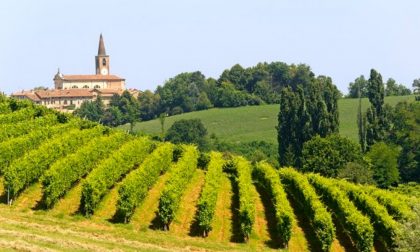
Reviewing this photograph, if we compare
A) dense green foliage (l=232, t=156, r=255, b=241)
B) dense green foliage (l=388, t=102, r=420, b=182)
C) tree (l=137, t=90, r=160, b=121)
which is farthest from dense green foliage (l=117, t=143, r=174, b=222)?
tree (l=137, t=90, r=160, b=121)

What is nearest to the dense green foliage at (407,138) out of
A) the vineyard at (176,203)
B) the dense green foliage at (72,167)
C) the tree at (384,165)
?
the tree at (384,165)

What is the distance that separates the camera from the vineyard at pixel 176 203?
3875cm

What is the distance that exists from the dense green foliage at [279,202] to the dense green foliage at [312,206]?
4.47ft

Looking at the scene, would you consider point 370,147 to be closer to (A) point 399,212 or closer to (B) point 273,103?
(A) point 399,212

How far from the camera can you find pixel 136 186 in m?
41.6

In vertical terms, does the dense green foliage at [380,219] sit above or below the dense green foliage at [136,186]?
below

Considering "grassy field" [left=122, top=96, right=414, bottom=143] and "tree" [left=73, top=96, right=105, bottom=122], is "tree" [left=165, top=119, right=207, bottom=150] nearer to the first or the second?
"grassy field" [left=122, top=96, right=414, bottom=143]

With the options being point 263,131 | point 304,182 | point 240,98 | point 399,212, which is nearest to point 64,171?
point 304,182

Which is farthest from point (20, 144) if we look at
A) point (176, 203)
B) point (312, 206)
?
point (312, 206)

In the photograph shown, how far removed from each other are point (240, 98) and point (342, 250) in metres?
136

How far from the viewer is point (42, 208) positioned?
41156 millimetres

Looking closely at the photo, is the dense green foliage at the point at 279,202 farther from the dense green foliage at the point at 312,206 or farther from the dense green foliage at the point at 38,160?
the dense green foliage at the point at 38,160

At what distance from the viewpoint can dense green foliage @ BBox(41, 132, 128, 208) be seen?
40.5m

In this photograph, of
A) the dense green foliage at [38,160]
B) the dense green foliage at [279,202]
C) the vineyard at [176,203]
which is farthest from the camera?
the dense green foliage at [38,160]
